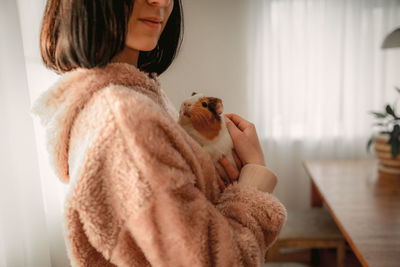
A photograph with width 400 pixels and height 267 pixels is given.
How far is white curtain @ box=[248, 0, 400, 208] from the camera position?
8.34 feet

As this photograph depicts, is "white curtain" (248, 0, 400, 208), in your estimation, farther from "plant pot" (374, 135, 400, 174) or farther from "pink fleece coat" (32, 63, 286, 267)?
"pink fleece coat" (32, 63, 286, 267)

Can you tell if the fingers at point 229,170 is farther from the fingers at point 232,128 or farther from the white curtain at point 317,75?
the white curtain at point 317,75

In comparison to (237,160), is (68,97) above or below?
above

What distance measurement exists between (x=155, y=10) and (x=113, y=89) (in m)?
0.22

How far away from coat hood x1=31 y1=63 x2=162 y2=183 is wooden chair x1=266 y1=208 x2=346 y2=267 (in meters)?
1.45

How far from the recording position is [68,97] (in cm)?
55

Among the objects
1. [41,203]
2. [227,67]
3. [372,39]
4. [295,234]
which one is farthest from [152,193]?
[372,39]

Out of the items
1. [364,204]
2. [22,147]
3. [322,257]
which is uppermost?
[22,147]

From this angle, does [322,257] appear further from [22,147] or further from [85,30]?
[85,30]

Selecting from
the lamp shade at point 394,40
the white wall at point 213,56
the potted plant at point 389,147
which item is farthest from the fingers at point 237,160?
the white wall at point 213,56

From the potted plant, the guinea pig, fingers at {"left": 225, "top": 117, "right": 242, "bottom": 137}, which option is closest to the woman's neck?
the guinea pig

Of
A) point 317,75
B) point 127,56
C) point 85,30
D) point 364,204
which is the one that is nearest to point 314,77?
point 317,75

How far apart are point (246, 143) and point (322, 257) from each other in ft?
6.73

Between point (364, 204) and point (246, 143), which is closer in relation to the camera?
point (246, 143)
